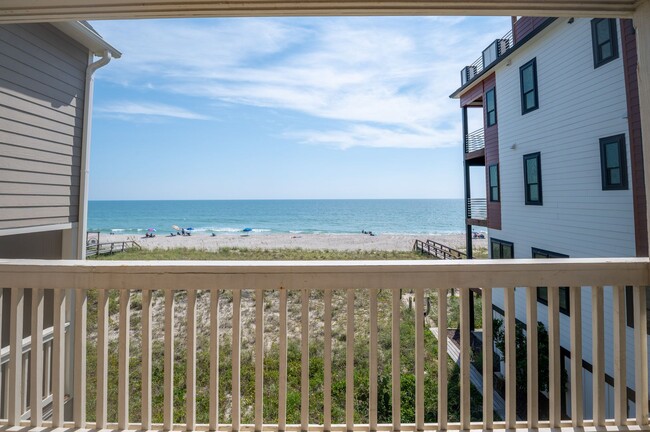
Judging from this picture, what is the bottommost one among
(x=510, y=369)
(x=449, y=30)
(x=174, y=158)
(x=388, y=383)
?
(x=388, y=383)

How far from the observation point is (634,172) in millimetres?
4113

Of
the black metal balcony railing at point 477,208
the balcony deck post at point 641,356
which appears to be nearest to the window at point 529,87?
the black metal balcony railing at point 477,208

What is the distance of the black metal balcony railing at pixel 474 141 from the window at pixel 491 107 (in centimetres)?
99

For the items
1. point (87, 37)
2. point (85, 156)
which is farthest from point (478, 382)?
Answer: point (87, 37)

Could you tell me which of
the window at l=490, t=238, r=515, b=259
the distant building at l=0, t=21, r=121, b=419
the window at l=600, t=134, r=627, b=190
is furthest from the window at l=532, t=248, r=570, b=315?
the distant building at l=0, t=21, r=121, b=419

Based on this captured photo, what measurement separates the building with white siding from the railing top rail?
2.68 m

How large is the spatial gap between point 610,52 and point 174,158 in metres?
46.7

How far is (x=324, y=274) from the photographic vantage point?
51.8 inches

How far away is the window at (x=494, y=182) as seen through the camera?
8156 millimetres

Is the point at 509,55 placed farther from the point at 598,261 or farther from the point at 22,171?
the point at 22,171

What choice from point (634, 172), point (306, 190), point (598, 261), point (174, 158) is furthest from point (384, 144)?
point (598, 261)

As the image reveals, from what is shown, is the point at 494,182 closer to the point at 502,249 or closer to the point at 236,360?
the point at 502,249

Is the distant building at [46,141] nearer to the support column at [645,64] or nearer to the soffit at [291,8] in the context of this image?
the soffit at [291,8]

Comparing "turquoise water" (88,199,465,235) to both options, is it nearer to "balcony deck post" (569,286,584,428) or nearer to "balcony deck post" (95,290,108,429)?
"balcony deck post" (569,286,584,428)
